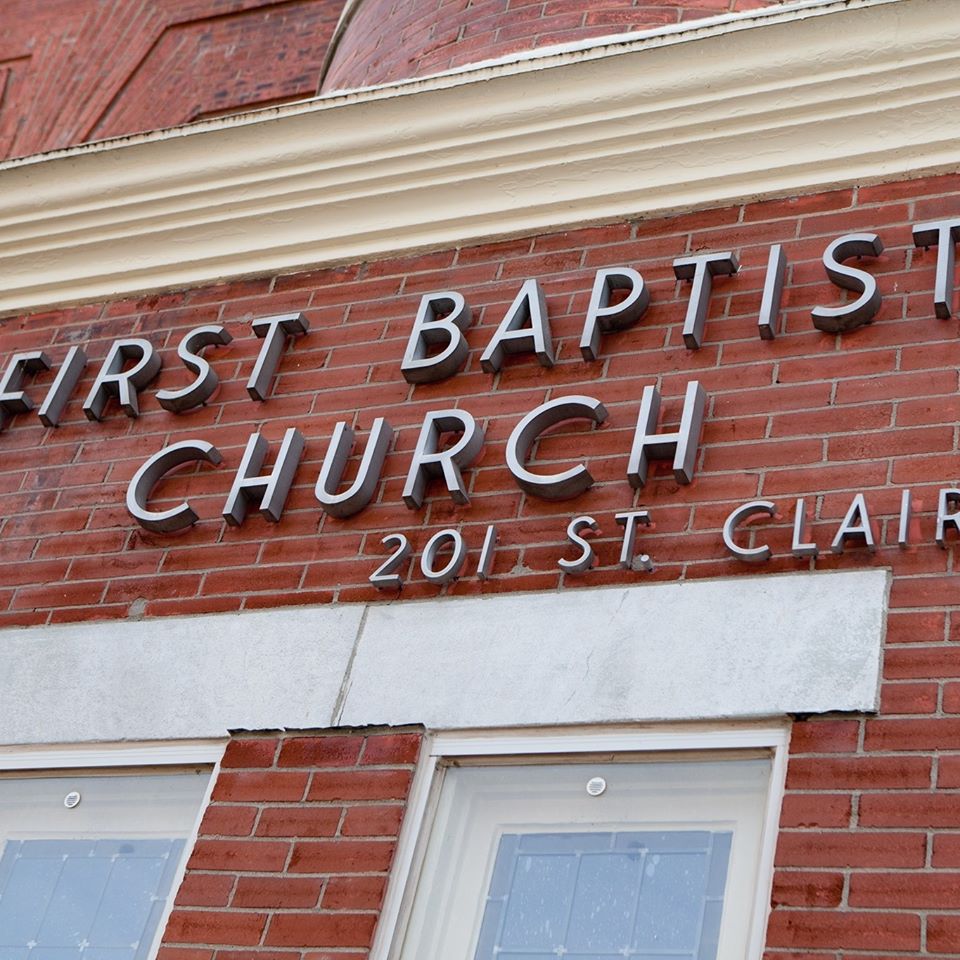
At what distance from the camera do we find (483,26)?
6570mm

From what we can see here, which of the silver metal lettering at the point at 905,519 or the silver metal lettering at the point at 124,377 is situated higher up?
the silver metal lettering at the point at 124,377

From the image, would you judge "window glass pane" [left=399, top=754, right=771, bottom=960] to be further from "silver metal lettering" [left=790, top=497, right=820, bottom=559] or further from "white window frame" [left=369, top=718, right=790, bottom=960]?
"silver metal lettering" [left=790, top=497, right=820, bottom=559]

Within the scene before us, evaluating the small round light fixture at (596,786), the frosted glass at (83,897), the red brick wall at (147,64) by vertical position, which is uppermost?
the red brick wall at (147,64)

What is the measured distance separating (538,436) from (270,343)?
111cm

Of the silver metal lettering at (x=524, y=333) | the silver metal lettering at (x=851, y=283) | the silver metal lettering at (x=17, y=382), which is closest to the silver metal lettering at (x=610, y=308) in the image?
the silver metal lettering at (x=524, y=333)

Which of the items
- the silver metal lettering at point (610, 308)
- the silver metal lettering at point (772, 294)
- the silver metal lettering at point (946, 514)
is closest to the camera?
the silver metal lettering at point (946, 514)

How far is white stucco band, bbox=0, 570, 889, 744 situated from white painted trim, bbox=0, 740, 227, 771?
0.11ft

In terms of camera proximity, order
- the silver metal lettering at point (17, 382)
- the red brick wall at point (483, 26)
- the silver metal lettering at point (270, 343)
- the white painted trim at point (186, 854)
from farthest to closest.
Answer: the red brick wall at point (483, 26)
the silver metal lettering at point (17, 382)
the silver metal lettering at point (270, 343)
the white painted trim at point (186, 854)

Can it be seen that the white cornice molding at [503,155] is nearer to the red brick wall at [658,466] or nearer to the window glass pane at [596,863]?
the red brick wall at [658,466]

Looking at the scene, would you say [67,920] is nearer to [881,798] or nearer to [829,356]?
[881,798]

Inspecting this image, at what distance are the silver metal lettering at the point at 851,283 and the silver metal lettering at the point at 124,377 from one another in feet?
7.64

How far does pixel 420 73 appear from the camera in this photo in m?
6.71

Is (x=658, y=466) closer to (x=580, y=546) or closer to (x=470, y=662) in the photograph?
(x=580, y=546)

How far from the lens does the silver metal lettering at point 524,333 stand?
5.15m
